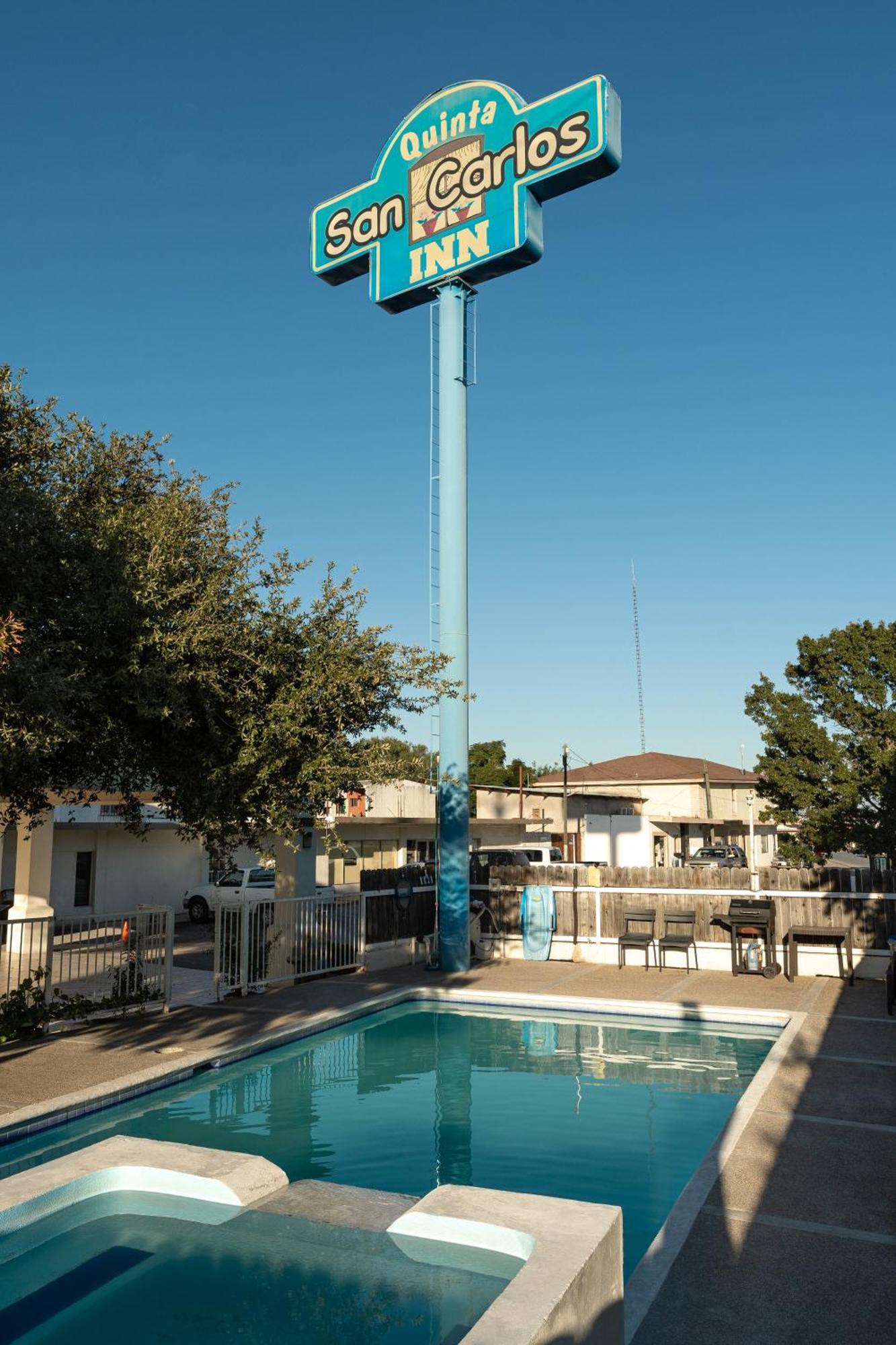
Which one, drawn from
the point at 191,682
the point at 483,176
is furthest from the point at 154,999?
the point at 483,176

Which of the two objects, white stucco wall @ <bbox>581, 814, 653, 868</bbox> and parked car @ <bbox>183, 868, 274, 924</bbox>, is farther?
white stucco wall @ <bbox>581, 814, 653, 868</bbox>

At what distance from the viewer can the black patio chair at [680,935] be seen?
1831 centimetres

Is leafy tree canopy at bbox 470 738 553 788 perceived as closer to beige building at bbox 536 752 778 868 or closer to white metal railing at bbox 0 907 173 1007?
beige building at bbox 536 752 778 868

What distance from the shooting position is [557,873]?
2048 centimetres

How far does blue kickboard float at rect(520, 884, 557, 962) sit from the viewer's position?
1958cm

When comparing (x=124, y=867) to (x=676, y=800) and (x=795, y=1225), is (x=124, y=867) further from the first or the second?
(x=676, y=800)

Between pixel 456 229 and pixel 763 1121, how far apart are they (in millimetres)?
17517

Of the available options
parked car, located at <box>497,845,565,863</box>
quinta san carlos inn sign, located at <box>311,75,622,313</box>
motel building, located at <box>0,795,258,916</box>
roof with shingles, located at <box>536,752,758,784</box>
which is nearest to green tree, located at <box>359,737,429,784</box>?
quinta san carlos inn sign, located at <box>311,75,622,313</box>

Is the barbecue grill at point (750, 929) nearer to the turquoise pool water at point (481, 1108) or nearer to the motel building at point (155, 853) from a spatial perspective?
the turquoise pool water at point (481, 1108)

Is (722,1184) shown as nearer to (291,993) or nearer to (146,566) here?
(146,566)

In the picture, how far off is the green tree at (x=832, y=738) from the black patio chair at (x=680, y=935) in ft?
39.0

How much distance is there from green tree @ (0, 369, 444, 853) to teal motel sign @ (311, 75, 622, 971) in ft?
22.0

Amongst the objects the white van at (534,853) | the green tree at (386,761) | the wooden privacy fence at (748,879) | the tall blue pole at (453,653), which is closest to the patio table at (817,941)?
the wooden privacy fence at (748,879)

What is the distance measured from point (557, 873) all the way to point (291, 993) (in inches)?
264
